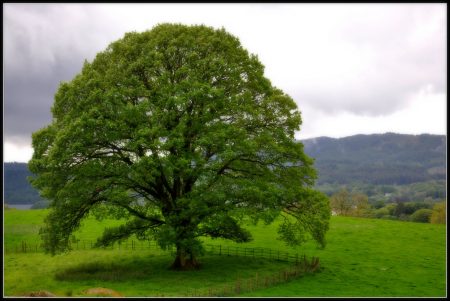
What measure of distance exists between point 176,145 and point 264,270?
17.7m

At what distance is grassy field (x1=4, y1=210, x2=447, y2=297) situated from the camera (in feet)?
123

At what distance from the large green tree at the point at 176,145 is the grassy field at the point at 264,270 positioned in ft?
11.4

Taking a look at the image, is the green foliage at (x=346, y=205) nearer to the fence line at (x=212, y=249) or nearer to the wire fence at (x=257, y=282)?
the fence line at (x=212, y=249)

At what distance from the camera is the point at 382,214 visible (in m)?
162

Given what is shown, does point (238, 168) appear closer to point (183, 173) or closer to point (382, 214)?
point (183, 173)

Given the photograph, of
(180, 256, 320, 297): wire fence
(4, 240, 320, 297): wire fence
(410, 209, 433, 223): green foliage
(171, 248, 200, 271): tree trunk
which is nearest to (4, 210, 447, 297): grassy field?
(180, 256, 320, 297): wire fence

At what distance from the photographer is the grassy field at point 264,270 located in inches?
1479

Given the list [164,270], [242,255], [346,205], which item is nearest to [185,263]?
[164,270]

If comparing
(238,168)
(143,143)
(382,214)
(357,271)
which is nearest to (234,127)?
(238,168)

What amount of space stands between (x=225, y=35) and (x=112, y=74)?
11.5m

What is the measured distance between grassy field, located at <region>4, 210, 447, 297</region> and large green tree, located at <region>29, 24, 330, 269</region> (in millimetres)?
3464

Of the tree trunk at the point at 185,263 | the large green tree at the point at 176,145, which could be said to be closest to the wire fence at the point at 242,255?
the tree trunk at the point at 185,263

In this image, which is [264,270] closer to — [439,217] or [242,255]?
[242,255]

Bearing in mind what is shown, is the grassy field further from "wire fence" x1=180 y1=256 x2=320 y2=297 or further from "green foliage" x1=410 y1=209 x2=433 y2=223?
"green foliage" x1=410 y1=209 x2=433 y2=223
